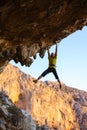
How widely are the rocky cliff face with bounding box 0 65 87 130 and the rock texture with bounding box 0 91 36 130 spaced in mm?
59769

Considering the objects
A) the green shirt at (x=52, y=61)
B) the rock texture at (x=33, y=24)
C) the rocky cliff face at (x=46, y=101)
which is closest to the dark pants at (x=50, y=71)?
the green shirt at (x=52, y=61)

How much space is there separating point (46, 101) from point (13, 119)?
254 feet

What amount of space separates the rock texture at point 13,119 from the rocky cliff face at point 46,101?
59769mm

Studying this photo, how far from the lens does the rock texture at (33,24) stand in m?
17.3

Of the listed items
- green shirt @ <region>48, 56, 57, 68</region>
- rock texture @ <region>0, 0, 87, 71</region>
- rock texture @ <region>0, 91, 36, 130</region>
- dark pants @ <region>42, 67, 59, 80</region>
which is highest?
rock texture @ <region>0, 0, 87, 71</region>

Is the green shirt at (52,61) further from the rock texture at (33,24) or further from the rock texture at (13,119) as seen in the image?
the rock texture at (13,119)

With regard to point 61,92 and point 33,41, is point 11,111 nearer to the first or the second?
point 33,41

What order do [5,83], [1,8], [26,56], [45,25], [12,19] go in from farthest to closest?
1. [5,83]
2. [26,56]
3. [45,25]
4. [12,19]
5. [1,8]

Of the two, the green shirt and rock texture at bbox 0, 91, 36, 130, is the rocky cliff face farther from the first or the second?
the green shirt

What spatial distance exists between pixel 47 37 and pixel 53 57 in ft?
4.35

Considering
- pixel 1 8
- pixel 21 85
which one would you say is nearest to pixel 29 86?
pixel 21 85

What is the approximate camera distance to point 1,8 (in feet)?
54.4

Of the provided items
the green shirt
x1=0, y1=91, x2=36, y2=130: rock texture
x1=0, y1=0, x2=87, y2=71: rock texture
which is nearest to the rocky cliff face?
x1=0, y1=91, x2=36, y2=130: rock texture

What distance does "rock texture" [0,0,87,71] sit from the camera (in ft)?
56.9
